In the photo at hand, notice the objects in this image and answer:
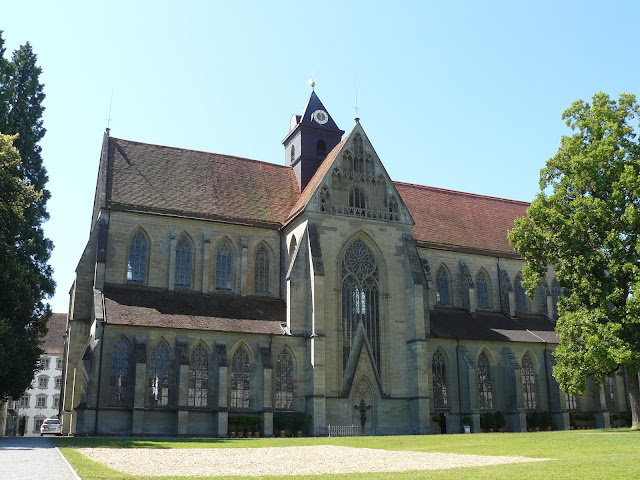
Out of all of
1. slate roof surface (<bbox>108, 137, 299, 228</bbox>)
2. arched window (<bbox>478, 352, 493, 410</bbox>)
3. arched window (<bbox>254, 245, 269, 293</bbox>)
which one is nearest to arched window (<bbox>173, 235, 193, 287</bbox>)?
slate roof surface (<bbox>108, 137, 299, 228</bbox>)

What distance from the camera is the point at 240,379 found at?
39.5 meters

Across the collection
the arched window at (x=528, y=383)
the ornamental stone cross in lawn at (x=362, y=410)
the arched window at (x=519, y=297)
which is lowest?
the ornamental stone cross in lawn at (x=362, y=410)

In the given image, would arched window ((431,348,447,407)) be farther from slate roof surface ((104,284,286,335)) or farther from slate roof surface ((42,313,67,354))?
slate roof surface ((42,313,67,354))

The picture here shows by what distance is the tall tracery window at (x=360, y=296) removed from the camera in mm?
43031

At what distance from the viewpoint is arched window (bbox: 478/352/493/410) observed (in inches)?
1837

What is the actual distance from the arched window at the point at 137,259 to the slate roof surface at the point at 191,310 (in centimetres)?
86

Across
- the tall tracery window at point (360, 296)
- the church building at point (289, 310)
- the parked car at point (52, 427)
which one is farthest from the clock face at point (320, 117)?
the parked car at point (52, 427)

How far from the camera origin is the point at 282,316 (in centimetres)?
4303

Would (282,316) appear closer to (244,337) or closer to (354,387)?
(244,337)

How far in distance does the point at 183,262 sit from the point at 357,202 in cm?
1248

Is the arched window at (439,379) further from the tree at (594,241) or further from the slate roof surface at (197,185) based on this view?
the slate roof surface at (197,185)

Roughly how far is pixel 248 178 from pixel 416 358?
18.5 metres

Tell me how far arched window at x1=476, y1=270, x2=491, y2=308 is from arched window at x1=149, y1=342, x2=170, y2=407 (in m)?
25.7

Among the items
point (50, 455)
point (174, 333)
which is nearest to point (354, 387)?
point (174, 333)
